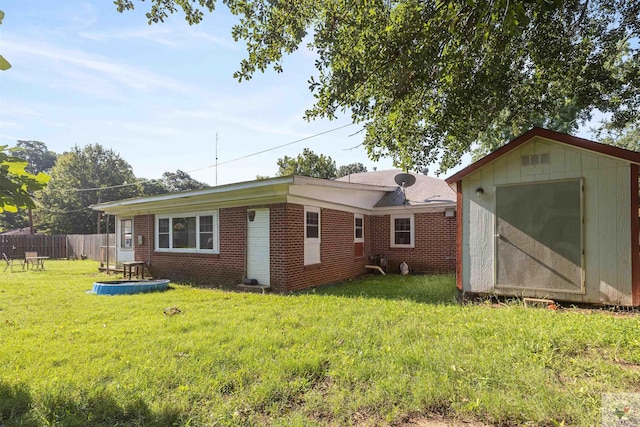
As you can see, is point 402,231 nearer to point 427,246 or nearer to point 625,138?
point 427,246

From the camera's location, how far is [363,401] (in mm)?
3131

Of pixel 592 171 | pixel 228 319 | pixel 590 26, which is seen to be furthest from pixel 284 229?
pixel 590 26

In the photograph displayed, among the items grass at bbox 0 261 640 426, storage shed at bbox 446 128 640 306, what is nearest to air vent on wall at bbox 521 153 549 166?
storage shed at bbox 446 128 640 306

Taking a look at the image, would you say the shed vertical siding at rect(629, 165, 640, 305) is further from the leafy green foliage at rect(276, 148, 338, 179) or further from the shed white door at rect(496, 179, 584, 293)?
the leafy green foliage at rect(276, 148, 338, 179)

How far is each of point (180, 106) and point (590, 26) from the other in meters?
11.2

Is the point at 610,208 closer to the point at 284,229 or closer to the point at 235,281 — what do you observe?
the point at 284,229

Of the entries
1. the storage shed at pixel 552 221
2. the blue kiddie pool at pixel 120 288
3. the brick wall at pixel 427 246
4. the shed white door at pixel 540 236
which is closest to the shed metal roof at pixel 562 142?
the storage shed at pixel 552 221

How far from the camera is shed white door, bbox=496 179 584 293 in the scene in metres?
6.48

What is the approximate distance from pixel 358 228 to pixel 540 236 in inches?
269

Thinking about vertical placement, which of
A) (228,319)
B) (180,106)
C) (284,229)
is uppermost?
(180,106)

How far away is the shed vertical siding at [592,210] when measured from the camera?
605 cm

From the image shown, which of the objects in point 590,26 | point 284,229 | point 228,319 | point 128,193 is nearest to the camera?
point 228,319

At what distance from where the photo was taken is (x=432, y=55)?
16.6 ft

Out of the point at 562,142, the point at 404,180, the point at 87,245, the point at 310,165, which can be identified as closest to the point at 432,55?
the point at 562,142
